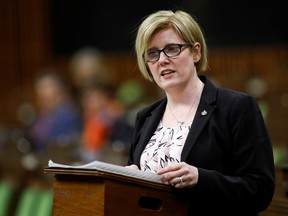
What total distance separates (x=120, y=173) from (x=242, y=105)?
0.45m

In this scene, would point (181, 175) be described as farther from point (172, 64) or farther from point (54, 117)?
point (54, 117)

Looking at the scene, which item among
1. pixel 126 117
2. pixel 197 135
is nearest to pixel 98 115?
pixel 126 117

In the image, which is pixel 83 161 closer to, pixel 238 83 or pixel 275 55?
pixel 238 83

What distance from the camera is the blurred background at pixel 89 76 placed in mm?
5098

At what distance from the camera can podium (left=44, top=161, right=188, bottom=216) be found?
200 centimetres

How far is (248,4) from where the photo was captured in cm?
731

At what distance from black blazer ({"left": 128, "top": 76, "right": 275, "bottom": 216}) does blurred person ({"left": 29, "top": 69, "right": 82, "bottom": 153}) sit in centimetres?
385

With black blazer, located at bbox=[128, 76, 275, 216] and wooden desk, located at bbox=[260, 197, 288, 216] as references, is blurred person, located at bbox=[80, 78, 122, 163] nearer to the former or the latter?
wooden desk, located at bbox=[260, 197, 288, 216]

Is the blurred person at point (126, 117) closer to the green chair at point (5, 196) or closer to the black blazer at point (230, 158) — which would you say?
the green chair at point (5, 196)

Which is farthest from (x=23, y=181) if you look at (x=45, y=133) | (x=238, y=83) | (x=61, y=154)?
(x=238, y=83)

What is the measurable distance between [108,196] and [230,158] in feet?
1.38

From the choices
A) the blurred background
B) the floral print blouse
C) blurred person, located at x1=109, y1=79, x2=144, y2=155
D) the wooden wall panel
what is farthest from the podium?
the wooden wall panel

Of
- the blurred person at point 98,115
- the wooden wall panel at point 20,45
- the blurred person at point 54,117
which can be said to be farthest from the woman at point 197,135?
the wooden wall panel at point 20,45

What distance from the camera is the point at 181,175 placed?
6.66ft
